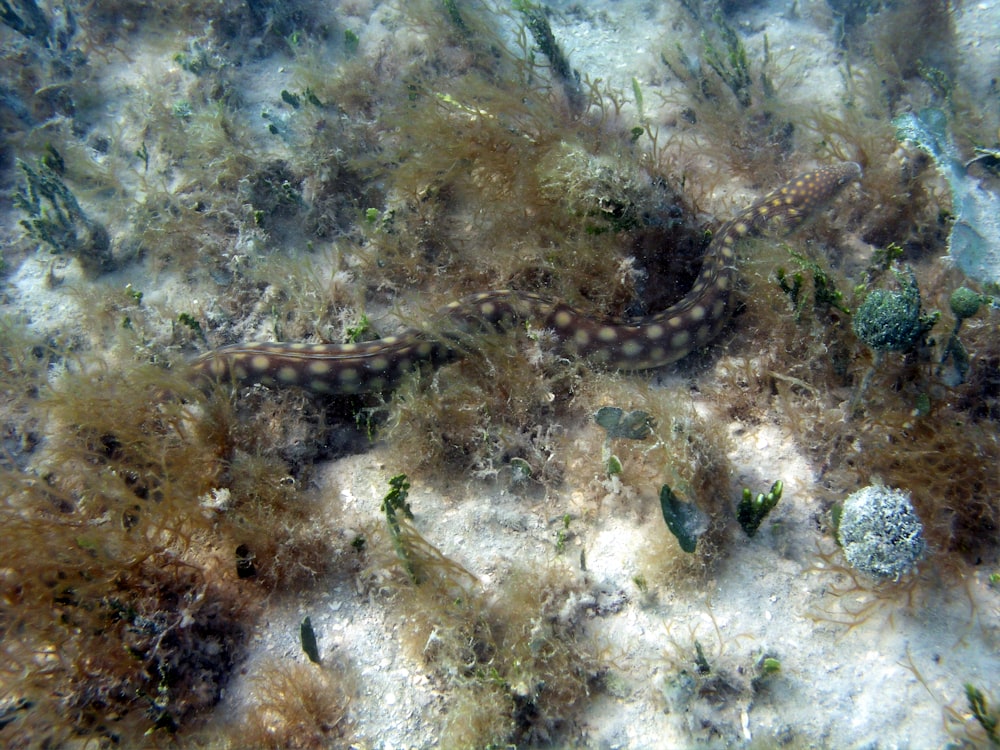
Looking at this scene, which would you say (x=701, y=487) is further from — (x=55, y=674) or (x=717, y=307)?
(x=55, y=674)

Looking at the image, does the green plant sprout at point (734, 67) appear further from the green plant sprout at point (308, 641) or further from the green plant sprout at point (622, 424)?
the green plant sprout at point (308, 641)

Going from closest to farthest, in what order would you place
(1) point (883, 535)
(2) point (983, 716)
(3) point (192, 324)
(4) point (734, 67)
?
1. (2) point (983, 716)
2. (1) point (883, 535)
3. (3) point (192, 324)
4. (4) point (734, 67)

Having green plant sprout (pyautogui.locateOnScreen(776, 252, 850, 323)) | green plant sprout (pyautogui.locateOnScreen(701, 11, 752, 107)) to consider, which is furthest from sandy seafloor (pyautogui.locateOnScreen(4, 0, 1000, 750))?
green plant sprout (pyautogui.locateOnScreen(701, 11, 752, 107))

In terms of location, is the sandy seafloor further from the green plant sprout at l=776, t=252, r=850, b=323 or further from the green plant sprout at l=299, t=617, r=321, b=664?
the green plant sprout at l=776, t=252, r=850, b=323

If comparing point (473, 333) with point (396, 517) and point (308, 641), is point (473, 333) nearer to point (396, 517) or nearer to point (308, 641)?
point (396, 517)

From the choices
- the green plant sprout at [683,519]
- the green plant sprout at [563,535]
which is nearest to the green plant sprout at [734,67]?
the green plant sprout at [683,519]

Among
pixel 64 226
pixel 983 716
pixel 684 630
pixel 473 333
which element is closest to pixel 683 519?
pixel 684 630
